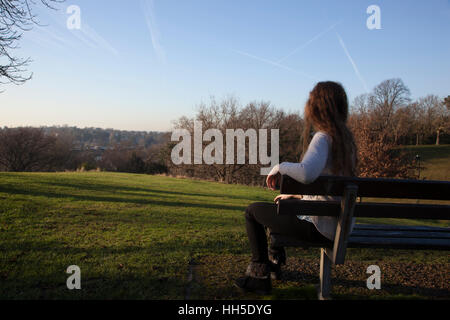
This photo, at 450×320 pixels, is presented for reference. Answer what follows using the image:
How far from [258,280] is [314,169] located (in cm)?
131

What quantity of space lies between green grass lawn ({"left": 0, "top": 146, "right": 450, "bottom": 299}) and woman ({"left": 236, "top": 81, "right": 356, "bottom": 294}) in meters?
0.47

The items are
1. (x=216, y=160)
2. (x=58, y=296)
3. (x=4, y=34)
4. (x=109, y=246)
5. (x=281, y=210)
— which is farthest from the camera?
(x=216, y=160)

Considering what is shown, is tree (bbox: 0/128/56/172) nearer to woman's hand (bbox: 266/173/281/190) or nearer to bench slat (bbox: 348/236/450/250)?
woman's hand (bbox: 266/173/281/190)

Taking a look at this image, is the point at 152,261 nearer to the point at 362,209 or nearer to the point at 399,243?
the point at 362,209

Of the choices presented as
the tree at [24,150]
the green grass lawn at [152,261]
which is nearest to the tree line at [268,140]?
the tree at [24,150]

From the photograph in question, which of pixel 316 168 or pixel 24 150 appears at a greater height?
pixel 24 150

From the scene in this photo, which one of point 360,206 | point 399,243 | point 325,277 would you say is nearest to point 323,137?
point 360,206

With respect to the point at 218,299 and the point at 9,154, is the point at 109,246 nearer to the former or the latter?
the point at 218,299

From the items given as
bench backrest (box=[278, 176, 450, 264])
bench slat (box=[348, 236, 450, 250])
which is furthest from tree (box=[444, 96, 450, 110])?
bench backrest (box=[278, 176, 450, 264])

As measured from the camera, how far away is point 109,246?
4504 mm

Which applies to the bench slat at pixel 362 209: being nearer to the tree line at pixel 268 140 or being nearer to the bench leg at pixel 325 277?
the bench leg at pixel 325 277

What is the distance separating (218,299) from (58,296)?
1504 mm

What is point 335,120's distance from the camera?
274 centimetres
